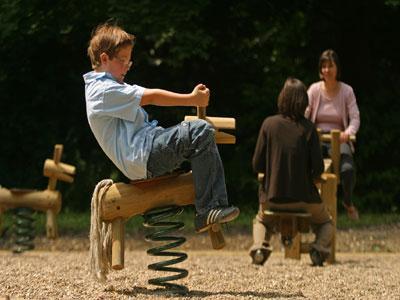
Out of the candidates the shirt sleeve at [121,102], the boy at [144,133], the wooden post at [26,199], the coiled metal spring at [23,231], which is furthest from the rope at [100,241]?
the wooden post at [26,199]

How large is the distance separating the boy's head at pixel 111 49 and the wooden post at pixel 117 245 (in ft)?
2.99

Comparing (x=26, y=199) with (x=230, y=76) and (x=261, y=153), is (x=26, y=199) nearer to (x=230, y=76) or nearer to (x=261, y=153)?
(x=261, y=153)

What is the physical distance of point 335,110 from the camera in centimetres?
1036

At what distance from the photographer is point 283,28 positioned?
56.7 ft

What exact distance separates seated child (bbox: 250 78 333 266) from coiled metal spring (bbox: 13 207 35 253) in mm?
3171

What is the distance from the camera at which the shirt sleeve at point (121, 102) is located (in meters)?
6.38

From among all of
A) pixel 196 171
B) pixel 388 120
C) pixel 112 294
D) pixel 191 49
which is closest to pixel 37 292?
pixel 112 294

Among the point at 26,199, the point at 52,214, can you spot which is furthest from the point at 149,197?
the point at 52,214

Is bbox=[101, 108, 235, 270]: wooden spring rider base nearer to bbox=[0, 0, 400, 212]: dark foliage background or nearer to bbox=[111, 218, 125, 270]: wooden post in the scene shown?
bbox=[111, 218, 125, 270]: wooden post

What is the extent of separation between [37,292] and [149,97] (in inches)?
54.8

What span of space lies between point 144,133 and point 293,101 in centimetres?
330

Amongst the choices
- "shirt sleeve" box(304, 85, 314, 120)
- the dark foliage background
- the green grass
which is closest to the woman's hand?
"shirt sleeve" box(304, 85, 314, 120)

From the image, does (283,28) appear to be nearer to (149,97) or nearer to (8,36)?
(8,36)

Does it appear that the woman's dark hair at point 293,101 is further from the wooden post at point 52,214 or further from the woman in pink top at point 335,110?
the wooden post at point 52,214
